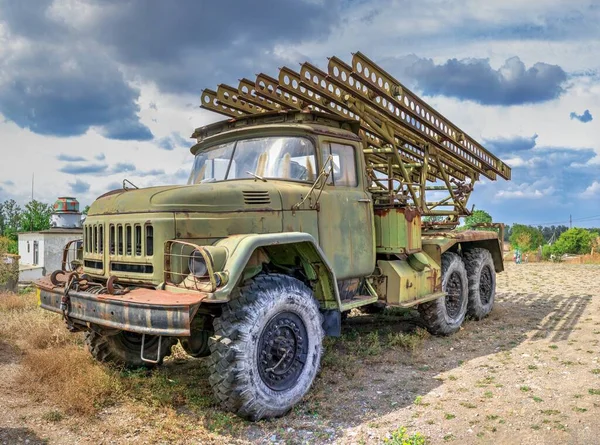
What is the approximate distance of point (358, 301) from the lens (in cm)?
→ 620

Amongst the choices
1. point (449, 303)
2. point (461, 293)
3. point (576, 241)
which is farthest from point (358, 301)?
point (576, 241)

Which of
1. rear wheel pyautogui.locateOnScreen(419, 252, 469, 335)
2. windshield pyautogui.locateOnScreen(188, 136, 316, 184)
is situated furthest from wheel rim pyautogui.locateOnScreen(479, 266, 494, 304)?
windshield pyautogui.locateOnScreen(188, 136, 316, 184)

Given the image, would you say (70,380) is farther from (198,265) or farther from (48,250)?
(48,250)

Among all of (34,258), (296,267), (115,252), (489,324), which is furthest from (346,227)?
(34,258)

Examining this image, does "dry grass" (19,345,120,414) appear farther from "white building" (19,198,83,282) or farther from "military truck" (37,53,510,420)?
"white building" (19,198,83,282)

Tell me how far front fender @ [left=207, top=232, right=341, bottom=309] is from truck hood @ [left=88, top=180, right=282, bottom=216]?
1.20 ft

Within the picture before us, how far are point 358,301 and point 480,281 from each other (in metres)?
4.12

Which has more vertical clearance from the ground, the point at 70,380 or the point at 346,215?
the point at 346,215

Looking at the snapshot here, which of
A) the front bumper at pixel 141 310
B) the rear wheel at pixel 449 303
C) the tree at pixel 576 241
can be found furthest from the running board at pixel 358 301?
the tree at pixel 576 241

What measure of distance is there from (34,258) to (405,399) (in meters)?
25.7

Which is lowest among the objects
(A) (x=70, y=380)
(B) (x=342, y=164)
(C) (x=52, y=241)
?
(A) (x=70, y=380)

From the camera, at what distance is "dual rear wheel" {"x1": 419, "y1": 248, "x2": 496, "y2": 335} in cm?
791

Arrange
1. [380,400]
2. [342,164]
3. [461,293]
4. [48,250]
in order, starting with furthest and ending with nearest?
1. [48,250]
2. [461,293]
3. [342,164]
4. [380,400]

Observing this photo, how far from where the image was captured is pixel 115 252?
5184 mm
